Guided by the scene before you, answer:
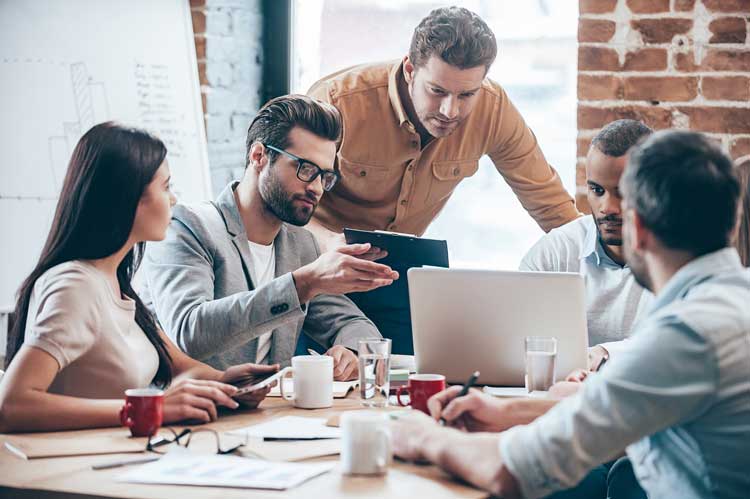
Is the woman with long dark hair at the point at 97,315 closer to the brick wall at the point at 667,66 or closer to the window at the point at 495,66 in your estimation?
the brick wall at the point at 667,66

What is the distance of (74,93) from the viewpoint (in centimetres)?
284

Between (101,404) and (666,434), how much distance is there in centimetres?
95

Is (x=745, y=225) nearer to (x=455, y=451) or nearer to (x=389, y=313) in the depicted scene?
(x=455, y=451)

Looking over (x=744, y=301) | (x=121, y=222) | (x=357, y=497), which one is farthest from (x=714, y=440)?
(x=121, y=222)

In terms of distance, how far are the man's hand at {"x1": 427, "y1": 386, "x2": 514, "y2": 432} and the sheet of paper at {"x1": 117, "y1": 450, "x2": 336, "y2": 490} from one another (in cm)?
24

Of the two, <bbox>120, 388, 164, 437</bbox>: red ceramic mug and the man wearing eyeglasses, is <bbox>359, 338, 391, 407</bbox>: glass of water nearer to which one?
the man wearing eyeglasses

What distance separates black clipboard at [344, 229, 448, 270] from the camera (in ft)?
7.39

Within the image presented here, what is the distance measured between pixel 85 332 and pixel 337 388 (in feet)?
1.95

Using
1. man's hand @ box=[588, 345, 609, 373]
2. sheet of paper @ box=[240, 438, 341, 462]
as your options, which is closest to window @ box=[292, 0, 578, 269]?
man's hand @ box=[588, 345, 609, 373]

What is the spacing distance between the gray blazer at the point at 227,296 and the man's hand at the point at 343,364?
0.41 feet

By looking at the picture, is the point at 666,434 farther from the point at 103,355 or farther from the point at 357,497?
the point at 103,355

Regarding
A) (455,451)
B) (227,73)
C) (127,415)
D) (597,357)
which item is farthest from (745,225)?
(227,73)

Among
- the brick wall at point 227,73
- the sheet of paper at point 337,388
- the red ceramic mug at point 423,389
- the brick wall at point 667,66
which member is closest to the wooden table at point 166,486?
the red ceramic mug at point 423,389

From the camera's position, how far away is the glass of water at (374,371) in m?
1.87
